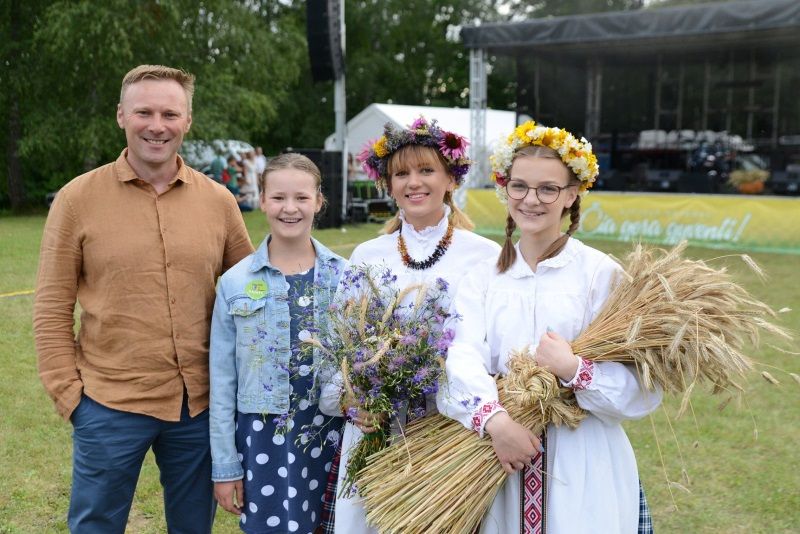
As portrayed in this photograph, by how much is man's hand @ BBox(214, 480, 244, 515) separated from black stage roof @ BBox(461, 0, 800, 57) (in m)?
10.6

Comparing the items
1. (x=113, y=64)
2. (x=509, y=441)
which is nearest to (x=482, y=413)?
(x=509, y=441)

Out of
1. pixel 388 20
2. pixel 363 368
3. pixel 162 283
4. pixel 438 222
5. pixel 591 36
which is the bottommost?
pixel 363 368

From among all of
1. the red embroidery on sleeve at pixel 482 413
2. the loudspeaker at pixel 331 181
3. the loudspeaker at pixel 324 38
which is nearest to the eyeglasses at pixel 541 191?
the red embroidery on sleeve at pixel 482 413

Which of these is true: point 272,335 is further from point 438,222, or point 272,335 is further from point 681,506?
point 681,506

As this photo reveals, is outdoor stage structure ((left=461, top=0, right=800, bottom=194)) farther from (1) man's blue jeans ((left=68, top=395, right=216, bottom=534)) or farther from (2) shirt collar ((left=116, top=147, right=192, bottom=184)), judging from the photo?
(1) man's blue jeans ((left=68, top=395, right=216, bottom=534))

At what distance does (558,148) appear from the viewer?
2049 millimetres

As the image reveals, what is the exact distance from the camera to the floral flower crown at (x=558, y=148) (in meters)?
2.05

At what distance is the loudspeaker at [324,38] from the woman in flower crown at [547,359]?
12.2 m

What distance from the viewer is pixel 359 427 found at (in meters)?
2.06

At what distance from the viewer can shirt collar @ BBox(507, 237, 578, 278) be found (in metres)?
2.06

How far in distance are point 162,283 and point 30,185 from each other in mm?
19290

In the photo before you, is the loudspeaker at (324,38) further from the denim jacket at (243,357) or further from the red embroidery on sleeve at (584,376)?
the red embroidery on sleeve at (584,376)

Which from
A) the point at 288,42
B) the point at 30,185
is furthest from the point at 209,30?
the point at 30,185

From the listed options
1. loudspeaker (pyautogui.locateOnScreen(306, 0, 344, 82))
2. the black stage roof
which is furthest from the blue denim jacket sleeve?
loudspeaker (pyautogui.locateOnScreen(306, 0, 344, 82))
